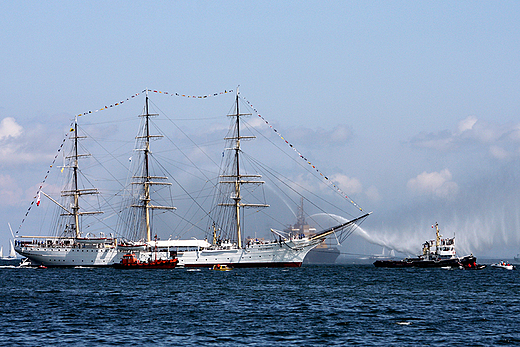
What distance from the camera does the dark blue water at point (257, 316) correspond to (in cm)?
4634

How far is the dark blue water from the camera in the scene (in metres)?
46.3

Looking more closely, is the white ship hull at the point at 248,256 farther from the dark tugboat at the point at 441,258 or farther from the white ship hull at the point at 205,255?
the dark tugboat at the point at 441,258

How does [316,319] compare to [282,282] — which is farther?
[282,282]

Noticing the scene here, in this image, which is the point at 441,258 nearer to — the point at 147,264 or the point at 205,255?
the point at 205,255

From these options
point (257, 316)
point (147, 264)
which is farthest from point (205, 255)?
point (257, 316)

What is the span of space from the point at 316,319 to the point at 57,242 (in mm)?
128947

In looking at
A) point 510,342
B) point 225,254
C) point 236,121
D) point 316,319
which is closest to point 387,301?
point 316,319

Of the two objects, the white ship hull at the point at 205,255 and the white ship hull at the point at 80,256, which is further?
the white ship hull at the point at 80,256

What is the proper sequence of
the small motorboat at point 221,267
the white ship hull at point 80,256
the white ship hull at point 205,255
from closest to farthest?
the small motorboat at point 221,267
the white ship hull at point 205,255
the white ship hull at point 80,256

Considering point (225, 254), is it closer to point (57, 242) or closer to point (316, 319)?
point (57, 242)

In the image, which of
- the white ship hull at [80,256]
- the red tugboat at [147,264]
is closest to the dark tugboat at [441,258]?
the red tugboat at [147,264]

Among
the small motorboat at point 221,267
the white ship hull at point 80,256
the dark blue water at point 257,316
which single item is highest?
the white ship hull at point 80,256

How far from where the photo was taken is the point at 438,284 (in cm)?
10194

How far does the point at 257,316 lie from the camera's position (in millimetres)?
58625
